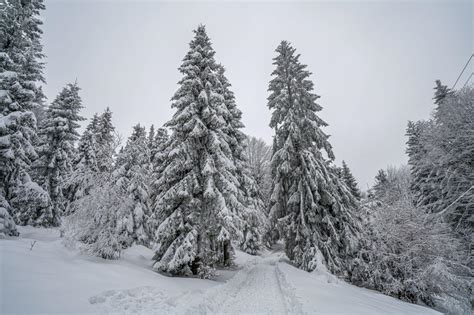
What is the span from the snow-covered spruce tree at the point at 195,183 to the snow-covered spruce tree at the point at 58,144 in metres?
16.8

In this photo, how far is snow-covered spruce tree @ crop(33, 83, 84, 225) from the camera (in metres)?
22.0

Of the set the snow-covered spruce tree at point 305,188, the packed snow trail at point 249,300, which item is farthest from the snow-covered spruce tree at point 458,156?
the packed snow trail at point 249,300

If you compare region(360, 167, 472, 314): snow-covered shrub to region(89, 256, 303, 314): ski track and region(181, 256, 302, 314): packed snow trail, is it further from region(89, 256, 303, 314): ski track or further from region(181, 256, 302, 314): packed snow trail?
region(89, 256, 303, 314): ski track

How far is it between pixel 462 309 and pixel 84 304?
16.4m

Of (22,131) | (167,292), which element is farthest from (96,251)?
(22,131)

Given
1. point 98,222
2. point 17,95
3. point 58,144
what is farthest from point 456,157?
point 58,144

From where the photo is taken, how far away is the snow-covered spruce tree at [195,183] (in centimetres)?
1089

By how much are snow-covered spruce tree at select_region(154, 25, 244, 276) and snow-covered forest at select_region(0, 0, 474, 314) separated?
68mm

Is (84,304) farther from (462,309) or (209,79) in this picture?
(462,309)

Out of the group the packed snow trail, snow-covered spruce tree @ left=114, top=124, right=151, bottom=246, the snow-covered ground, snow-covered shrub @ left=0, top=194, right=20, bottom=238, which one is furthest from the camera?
snow-covered spruce tree @ left=114, top=124, right=151, bottom=246

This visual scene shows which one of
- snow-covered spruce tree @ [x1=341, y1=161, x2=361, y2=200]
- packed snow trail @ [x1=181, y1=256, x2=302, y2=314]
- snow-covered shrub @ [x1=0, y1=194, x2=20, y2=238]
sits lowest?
packed snow trail @ [x1=181, y1=256, x2=302, y2=314]

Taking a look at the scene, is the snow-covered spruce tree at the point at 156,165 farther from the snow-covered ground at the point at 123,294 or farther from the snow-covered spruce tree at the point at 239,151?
the snow-covered spruce tree at the point at 239,151

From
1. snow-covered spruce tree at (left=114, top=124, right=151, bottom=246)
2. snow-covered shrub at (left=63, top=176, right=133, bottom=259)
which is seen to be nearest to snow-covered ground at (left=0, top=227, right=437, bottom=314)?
snow-covered shrub at (left=63, top=176, right=133, bottom=259)

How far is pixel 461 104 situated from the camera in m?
12.8
